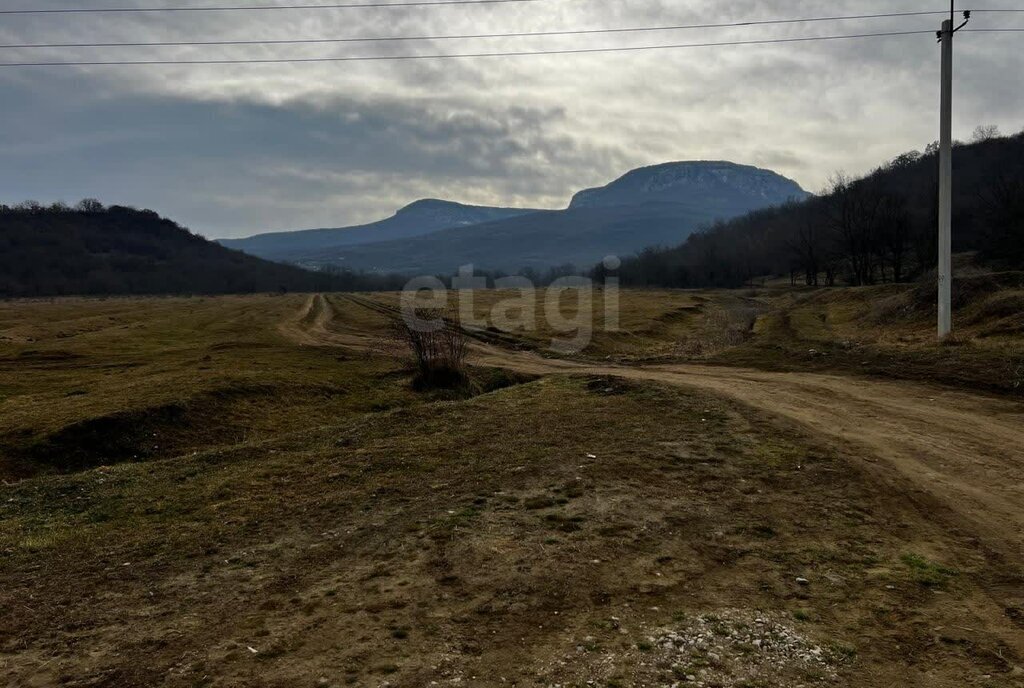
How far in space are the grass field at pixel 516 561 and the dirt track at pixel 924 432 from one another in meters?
0.23

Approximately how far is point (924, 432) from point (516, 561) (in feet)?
31.7

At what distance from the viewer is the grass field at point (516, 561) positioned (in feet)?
18.7

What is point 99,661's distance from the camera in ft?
19.3

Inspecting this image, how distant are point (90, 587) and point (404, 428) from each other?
7.76 meters

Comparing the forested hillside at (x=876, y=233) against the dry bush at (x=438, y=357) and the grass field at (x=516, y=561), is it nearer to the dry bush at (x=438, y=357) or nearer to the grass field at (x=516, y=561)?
the dry bush at (x=438, y=357)

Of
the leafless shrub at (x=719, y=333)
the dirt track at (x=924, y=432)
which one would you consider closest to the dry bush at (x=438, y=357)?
the dirt track at (x=924, y=432)

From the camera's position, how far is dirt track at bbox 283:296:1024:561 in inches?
351

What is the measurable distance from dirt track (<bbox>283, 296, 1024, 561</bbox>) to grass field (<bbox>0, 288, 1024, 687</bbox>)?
0.74ft

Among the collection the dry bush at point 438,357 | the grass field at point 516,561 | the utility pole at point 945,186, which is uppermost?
the utility pole at point 945,186

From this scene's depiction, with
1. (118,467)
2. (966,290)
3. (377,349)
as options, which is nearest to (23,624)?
(118,467)

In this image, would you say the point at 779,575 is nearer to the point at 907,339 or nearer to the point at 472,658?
the point at 472,658

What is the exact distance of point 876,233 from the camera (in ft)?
273

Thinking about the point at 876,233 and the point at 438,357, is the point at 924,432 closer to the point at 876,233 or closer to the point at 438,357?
the point at 438,357

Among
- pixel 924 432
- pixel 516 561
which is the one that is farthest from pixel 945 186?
pixel 516 561
